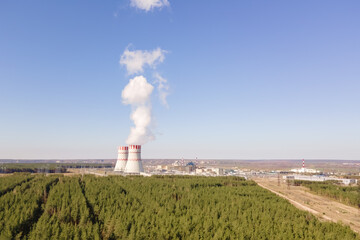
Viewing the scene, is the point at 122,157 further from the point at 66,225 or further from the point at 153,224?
the point at 153,224

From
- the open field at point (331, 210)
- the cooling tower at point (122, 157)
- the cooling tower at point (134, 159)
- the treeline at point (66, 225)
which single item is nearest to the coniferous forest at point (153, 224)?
the treeline at point (66, 225)

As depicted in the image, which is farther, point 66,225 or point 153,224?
point 153,224

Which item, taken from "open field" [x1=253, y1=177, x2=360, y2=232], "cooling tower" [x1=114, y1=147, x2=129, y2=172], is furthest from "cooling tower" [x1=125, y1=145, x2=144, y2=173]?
"open field" [x1=253, y1=177, x2=360, y2=232]

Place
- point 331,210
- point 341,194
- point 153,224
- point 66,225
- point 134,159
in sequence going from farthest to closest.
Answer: point 134,159 < point 341,194 < point 331,210 < point 153,224 < point 66,225

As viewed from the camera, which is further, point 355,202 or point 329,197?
point 329,197

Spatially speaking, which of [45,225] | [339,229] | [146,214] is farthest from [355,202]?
[45,225]

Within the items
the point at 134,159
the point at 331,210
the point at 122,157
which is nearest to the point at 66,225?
the point at 134,159

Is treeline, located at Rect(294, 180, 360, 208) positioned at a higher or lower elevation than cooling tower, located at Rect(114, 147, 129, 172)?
lower

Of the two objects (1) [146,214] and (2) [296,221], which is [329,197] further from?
(1) [146,214]

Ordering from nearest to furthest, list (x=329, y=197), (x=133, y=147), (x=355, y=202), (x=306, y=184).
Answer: (x=355, y=202)
(x=329, y=197)
(x=133, y=147)
(x=306, y=184)

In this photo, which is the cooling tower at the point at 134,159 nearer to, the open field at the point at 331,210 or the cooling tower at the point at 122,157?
the cooling tower at the point at 122,157

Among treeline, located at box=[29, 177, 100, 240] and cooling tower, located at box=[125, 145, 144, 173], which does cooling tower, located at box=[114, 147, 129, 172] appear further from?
treeline, located at box=[29, 177, 100, 240]
